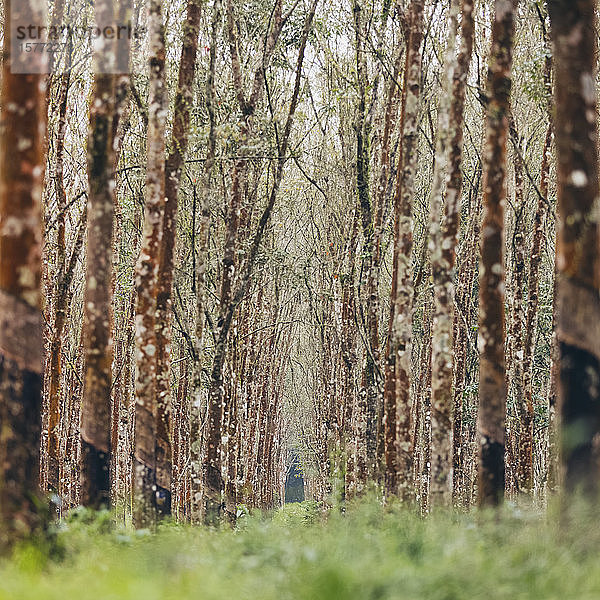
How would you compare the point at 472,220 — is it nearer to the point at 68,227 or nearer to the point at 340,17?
the point at 340,17

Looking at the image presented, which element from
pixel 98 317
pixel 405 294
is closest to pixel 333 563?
pixel 98 317

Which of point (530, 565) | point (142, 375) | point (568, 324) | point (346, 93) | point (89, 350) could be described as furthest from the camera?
point (346, 93)

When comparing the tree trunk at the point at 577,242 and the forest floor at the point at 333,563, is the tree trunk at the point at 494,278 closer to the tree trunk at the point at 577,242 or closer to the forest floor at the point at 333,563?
the forest floor at the point at 333,563

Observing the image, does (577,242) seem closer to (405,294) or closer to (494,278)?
(494,278)

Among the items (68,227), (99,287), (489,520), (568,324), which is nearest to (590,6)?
(568,324)

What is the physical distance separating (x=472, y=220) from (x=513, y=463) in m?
5.80

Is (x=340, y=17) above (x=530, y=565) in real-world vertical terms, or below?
above

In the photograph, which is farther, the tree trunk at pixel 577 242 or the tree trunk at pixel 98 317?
the tree trunk at pixel 98 317

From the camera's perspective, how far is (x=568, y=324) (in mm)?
6492

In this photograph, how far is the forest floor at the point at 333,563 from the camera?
4711 mm

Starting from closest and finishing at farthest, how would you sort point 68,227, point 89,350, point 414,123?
Result: 1. point 89,350
2. point 414,123
3. point 68,227

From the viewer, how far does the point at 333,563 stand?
4871mm

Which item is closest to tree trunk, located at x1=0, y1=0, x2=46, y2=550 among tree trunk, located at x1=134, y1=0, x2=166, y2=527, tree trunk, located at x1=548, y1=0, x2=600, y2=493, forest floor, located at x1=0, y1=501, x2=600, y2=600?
forest floor, located at x1=0, y1=501, x2=600, y2=600

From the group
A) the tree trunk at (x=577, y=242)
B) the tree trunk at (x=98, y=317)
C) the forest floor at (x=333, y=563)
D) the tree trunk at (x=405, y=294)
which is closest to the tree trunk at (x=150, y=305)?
the tree trunk at (x=98, y=317)
